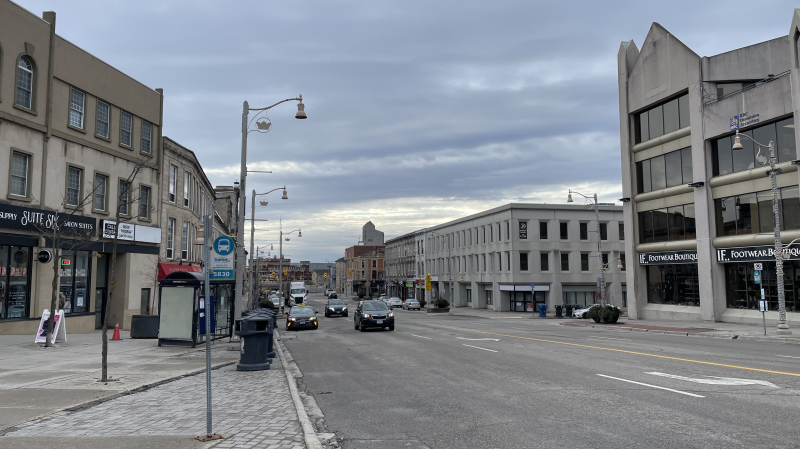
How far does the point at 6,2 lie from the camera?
21.5 meters

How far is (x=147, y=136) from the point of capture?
101 feet

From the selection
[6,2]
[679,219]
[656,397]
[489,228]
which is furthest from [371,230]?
[656,397]

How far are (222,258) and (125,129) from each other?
670 inches

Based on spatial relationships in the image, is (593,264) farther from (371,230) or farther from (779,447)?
(371,230)

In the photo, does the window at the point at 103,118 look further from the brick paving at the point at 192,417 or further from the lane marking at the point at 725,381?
the lane marking at the point at 725,381

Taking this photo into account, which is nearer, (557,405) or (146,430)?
(146,430)

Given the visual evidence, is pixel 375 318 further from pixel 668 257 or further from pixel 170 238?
pixel 668 257

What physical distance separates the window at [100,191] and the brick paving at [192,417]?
60.8ft

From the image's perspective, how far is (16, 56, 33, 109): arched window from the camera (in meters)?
22.3

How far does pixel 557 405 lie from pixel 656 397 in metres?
1.72

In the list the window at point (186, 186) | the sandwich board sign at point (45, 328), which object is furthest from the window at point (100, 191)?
the sandwich board sign at point (45, 328)

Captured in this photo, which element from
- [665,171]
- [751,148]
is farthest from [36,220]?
[665,171]

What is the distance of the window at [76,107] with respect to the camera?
25.2 metres

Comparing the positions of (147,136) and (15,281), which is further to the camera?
(147,136)
